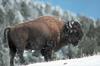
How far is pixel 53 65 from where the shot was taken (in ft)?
47.0

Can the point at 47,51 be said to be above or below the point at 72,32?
below

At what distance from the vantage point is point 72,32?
2162cm

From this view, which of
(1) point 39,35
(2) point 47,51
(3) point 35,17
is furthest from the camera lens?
(3) point 35,17

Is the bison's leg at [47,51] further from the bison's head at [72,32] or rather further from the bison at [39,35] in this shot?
the bison's head at [72,32]

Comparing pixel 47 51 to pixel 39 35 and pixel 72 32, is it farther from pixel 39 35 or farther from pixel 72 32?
pixel 72 32

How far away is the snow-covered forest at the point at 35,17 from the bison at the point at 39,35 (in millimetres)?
14587

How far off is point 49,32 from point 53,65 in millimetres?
6474

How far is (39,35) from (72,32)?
5.51ft

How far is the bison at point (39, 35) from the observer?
794 inches

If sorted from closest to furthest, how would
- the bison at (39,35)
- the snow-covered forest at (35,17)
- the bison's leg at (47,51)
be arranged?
the bison at (39,35) → the bison's leg at (47,51) → the snow-covered forest at (35,17)

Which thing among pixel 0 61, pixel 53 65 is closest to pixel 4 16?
pixel 0 61

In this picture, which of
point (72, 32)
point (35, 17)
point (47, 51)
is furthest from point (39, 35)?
point (35, 17)

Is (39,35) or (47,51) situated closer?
(47,51)

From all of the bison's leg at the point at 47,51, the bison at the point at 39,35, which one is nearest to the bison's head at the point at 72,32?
the bison at the point at 39,35
